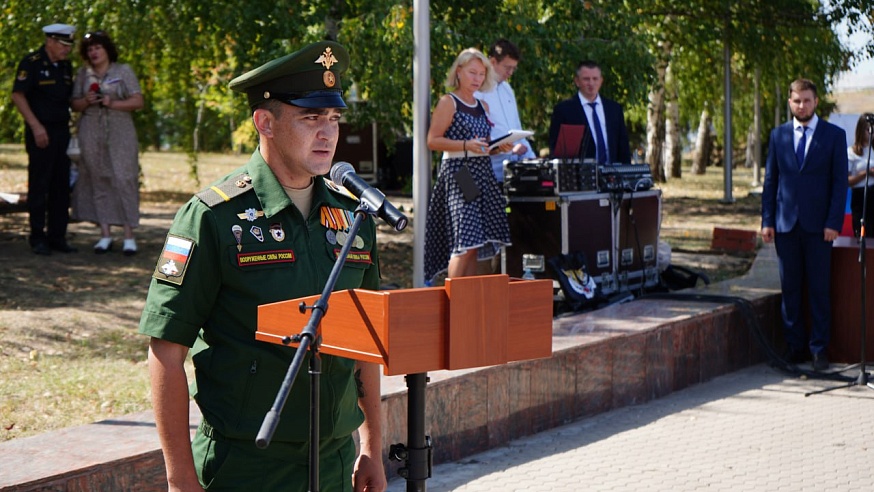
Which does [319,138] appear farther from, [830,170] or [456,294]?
[830,170]

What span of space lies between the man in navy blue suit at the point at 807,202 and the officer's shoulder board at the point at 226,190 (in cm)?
647

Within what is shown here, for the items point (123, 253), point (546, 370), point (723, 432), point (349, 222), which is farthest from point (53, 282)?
point (349, 222)

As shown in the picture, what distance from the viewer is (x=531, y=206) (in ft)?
31.5

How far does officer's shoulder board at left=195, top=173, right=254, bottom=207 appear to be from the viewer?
116 inches

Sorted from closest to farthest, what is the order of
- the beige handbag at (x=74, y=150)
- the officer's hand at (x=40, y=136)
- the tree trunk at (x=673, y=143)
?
the officer's hand at (x=40, y=136)
the beige handbag at (x=74, y=150)
the tree trunk at (x=673, y=143)

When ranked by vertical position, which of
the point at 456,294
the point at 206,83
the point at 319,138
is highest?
the point at 206,83

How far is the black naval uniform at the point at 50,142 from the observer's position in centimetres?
1084

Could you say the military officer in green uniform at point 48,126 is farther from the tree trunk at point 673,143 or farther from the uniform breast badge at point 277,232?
the tree trunk at point 673,143

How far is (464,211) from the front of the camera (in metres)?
8.72

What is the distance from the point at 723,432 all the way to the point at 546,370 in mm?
1094

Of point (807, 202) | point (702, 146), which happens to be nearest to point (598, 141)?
point (807, 202)

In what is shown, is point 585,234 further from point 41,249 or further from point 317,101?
point 317,101

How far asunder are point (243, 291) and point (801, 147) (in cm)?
679

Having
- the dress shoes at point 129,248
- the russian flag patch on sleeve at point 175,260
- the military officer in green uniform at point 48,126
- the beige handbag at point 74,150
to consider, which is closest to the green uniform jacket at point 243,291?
the russian flag patch on sleeve at point 175,260
